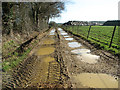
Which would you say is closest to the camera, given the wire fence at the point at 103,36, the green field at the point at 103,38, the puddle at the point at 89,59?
the puddle at the point at 89,59

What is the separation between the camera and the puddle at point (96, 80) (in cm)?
269

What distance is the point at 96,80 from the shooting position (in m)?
2.91

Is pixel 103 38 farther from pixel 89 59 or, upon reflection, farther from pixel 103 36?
pixel 89 59

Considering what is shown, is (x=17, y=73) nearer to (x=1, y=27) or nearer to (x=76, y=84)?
(x=76, y=84)

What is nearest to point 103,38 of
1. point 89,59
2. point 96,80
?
point 89,59

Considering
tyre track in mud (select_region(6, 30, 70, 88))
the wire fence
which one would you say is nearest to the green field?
the wire fence

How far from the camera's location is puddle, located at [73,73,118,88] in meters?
2.69

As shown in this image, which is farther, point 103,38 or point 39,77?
point 103,38

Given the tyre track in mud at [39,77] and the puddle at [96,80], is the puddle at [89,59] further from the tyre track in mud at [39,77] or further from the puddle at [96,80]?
the tyre track in mud at [39,77]

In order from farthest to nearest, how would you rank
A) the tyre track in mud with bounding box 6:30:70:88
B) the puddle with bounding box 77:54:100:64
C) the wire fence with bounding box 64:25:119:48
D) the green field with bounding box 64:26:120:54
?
the wire fence with bounding box 64:25:119:48, the green field with bounding box 64:26:120:54, the puddle with bounding box 77:54:100:64, the tyre track in mud with bounding box 6:30:70:88

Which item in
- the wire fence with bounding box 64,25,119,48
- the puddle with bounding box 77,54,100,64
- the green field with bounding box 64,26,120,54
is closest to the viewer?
the puddle with bounding box 77,54,100,64

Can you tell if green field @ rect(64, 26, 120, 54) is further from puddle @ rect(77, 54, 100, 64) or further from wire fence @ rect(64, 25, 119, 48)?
puddle @ rect(77, 54, 100, 64)

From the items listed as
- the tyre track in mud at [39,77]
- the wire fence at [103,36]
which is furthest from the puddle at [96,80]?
the wire fence at [103,36]

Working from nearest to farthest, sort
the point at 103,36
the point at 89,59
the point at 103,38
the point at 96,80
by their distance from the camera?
the point at 96,80 < the point at 89,59 < the point at 103,38 < the point at 103,36
